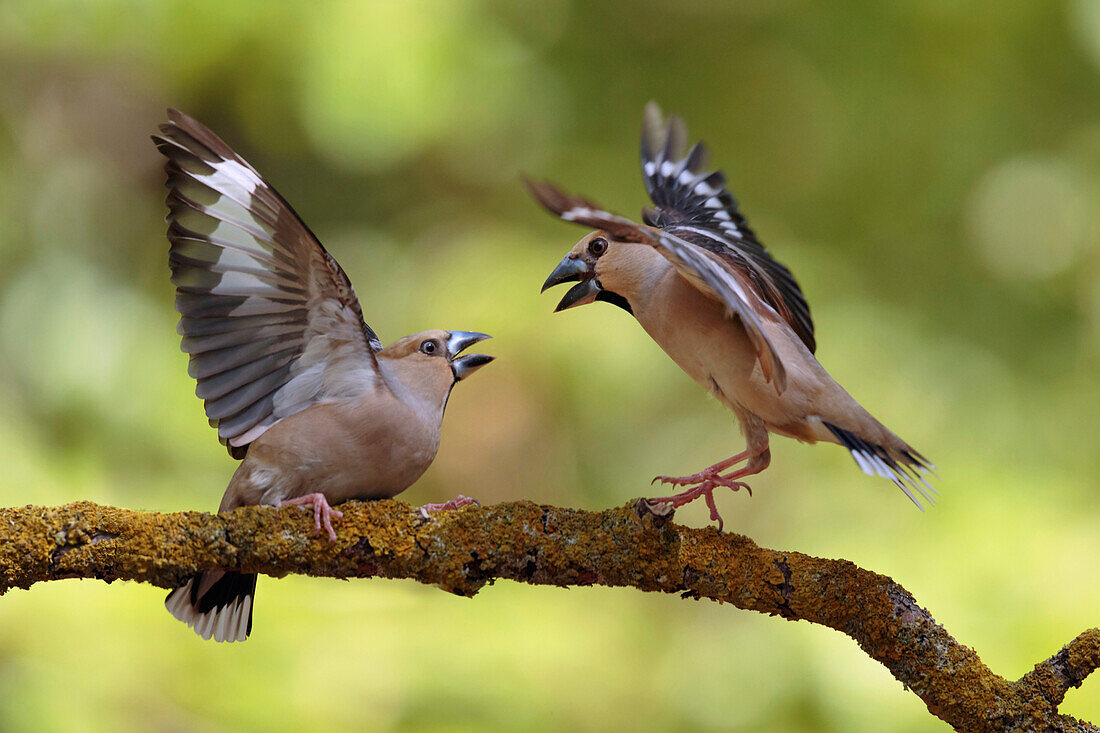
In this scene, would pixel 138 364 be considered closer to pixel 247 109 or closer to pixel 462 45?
pixel 247 109

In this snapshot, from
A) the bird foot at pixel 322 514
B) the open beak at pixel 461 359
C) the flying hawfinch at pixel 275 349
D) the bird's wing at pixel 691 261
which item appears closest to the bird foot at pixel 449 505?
the flying hawfinch at pixel 275 349

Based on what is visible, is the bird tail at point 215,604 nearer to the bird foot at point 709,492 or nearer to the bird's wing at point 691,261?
the bird foot at point 709,492

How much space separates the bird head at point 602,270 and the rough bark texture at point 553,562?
642 mm

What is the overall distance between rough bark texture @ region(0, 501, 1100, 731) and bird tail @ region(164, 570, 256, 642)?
45 centimetres

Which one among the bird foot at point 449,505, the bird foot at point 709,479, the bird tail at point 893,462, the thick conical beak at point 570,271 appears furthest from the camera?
the thick conical beak at point 570,271

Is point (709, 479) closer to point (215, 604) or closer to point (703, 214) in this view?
point (703, 214)

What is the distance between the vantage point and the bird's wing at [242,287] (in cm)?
247

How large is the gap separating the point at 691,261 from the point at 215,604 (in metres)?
1.46

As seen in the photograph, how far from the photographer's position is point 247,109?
672 cm

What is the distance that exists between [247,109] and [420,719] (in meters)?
3.85

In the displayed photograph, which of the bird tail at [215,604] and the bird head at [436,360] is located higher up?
the bird head at [436,360]

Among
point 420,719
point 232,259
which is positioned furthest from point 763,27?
point 232,259

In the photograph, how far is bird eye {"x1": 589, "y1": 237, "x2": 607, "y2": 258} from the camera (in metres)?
2.72

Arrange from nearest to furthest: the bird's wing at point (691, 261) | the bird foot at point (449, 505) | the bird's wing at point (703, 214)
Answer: the bird's wing at point (691, 261), the bird foot at point (449, 505), the bird's wing at point (703, 214)
